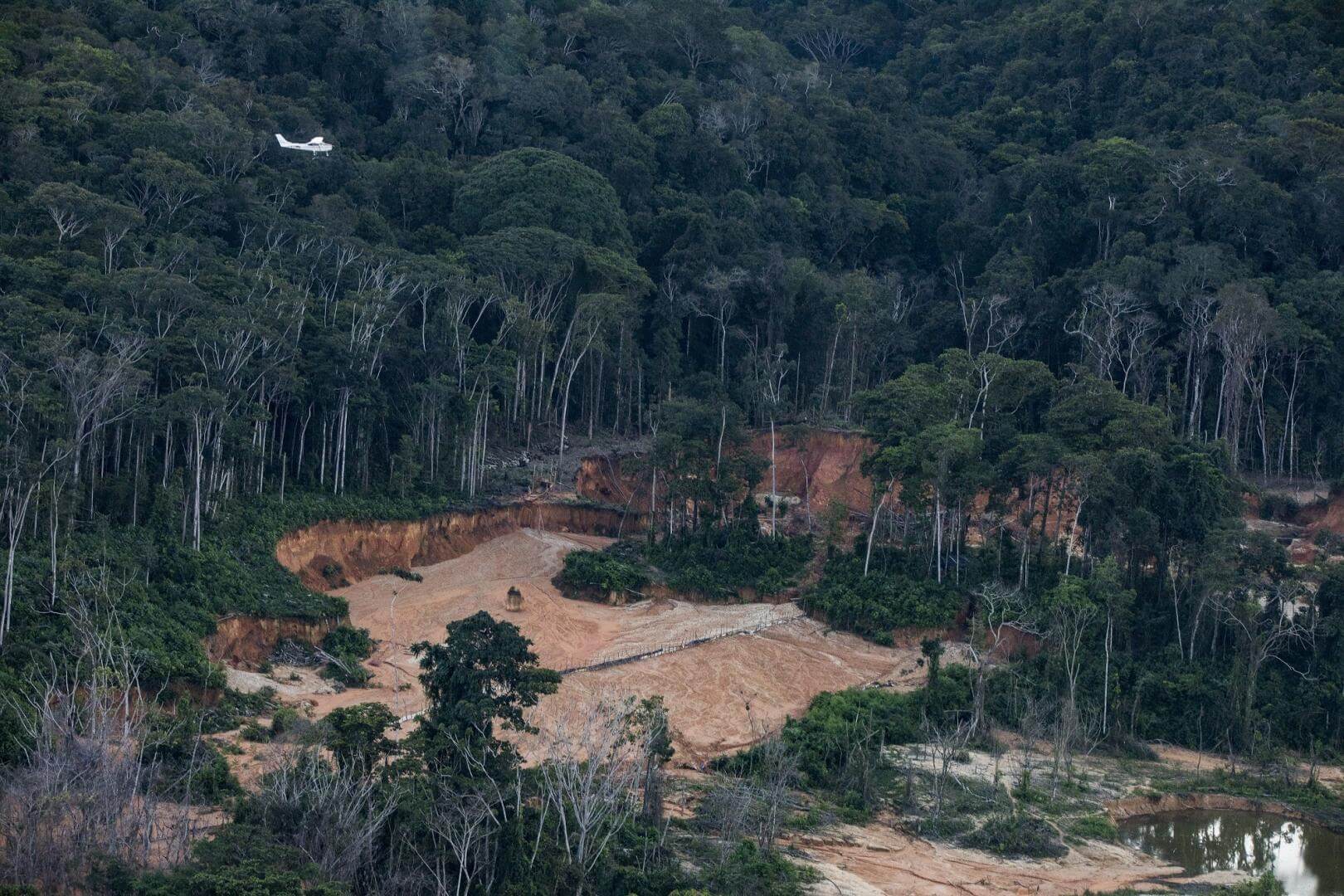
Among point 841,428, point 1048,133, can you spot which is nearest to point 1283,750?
point 841,428

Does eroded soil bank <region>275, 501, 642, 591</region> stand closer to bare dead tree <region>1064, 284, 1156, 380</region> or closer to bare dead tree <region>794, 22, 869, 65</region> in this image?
bare dead tree <region>1064, 284, 1156, 380</region>

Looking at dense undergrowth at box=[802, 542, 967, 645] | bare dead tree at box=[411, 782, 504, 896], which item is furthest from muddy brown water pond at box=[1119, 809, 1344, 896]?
bare dead tree at box=[411, 782, 504, 896]

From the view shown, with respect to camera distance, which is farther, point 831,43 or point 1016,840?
point 831,43

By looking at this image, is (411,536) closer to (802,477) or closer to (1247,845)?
(802,477)

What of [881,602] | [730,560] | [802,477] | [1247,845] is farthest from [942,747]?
[802,477]

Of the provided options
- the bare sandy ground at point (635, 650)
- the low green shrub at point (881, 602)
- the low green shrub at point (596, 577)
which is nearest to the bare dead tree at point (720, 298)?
the low green shrub at point (596, 577)
